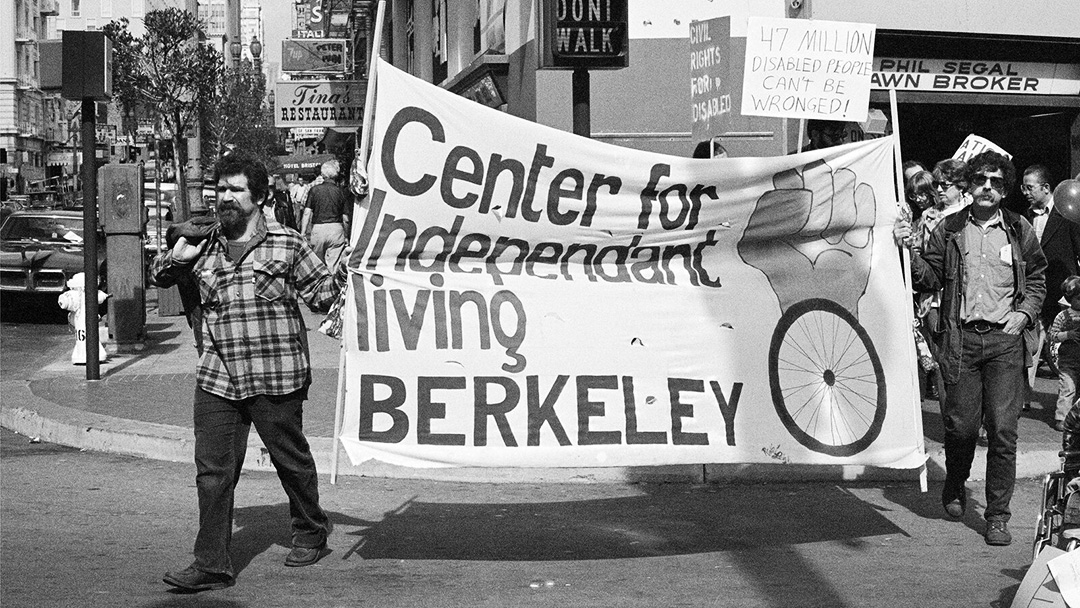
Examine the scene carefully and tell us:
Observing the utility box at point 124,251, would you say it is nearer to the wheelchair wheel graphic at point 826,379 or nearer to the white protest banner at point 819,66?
the white protest banner at point 819,66

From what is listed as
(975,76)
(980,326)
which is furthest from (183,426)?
(975,76)

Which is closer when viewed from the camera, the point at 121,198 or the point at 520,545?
the point at 520,545

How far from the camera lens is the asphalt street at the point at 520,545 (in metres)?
5.84

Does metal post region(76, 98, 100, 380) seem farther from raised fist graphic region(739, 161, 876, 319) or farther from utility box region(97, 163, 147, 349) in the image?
raised fist graphic region(739, 161, 876, 319)

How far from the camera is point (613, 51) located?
8.93 m

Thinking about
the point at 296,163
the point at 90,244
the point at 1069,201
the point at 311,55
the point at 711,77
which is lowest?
the point at 90,244

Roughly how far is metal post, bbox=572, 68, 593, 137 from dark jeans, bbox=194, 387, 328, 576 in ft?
11.3

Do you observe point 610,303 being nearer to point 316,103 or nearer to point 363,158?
point 363,158

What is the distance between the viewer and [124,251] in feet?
46.0

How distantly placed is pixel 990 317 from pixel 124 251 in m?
9.80

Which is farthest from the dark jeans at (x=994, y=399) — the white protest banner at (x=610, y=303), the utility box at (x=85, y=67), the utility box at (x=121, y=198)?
the utility box at (x=121, y=198)

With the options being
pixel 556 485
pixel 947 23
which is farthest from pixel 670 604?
pixel 947 23

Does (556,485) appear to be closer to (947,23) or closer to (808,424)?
(808,424)

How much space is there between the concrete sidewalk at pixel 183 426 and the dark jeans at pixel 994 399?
5.73ft
